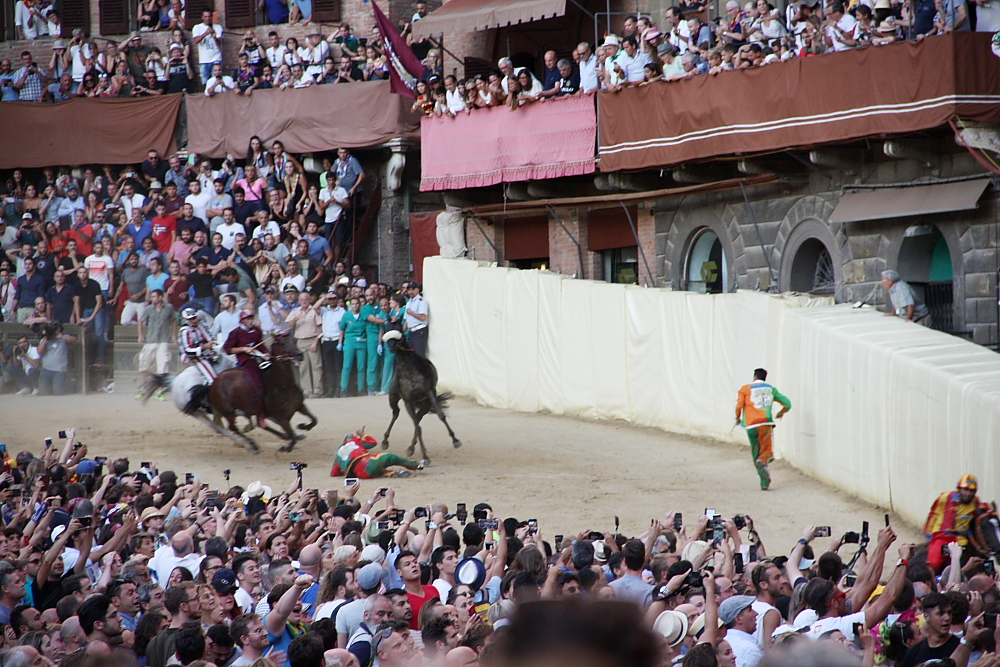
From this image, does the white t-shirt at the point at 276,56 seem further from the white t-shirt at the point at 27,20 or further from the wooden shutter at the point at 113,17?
the white t-shirt at the point at 27,20

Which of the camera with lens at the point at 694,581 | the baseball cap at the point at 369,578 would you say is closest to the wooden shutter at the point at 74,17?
the baseball cap at the point at 369,578

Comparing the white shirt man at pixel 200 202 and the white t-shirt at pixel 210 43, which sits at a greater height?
the white t-shirt at pixel 210 43

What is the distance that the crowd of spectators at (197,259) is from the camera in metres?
22.1

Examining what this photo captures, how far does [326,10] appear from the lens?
2755 centimetres

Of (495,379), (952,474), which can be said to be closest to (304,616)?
(952,474)

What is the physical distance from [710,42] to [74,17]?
17.0 meters

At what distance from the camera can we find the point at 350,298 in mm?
22141

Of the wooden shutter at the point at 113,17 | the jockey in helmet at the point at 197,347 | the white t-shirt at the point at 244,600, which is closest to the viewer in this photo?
the white t-shirt at the point at 244,600

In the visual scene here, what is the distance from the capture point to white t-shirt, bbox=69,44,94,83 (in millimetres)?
28203

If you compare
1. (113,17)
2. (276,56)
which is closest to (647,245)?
(276,56)

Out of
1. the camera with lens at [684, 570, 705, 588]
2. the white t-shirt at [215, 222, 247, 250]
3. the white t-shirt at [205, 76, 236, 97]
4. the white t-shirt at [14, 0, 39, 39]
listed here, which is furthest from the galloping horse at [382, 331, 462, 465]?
the white t-shirt at [14, 0, 39, 39]

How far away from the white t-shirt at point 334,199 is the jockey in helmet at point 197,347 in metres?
8.97

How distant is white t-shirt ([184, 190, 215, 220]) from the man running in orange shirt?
1350cm

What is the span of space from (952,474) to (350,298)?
13032 millimetres
